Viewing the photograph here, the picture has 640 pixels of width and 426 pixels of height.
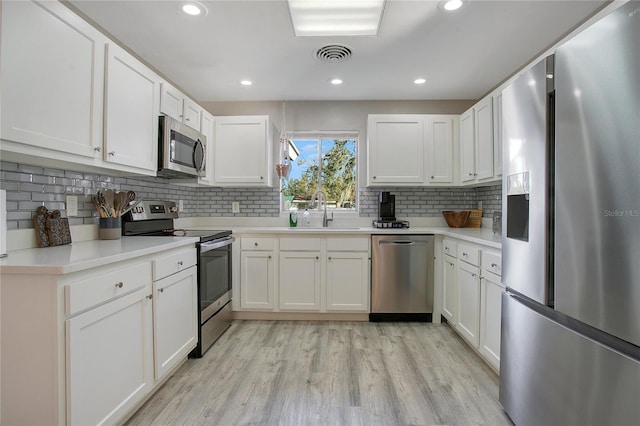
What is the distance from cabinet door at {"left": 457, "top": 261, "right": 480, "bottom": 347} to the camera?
7.32 ft

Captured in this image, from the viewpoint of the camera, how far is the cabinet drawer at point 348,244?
3002 millimetres

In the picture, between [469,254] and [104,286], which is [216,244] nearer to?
[104,286]

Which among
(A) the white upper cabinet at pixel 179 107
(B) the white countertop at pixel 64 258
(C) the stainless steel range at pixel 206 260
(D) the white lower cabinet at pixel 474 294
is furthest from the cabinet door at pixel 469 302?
(A) the white upper cabinet at pixel 179 107

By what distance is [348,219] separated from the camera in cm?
357

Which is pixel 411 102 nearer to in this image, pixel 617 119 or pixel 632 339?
pixel 617 119

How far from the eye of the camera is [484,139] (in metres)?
2.71

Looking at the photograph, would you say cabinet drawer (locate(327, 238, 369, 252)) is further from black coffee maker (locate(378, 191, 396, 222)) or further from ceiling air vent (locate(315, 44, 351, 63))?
ceiling air vent (locate(315, 44, 351, 63))

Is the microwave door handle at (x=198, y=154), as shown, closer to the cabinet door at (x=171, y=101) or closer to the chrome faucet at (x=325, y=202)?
the cabinet door at (x=171, y=101)

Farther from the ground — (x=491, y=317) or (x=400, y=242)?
(x=400, y=242)

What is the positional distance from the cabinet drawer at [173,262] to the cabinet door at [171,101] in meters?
1.08

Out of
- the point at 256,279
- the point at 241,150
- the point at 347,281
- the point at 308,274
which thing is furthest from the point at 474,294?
the point at 241,150

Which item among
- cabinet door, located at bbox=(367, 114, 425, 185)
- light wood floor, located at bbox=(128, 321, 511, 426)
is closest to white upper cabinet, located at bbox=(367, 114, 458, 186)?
cabinet door, located at bbox=(367, 114, 425, 185)

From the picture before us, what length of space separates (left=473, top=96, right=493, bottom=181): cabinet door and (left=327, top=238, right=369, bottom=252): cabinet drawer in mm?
1230

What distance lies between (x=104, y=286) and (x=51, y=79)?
98 cm
